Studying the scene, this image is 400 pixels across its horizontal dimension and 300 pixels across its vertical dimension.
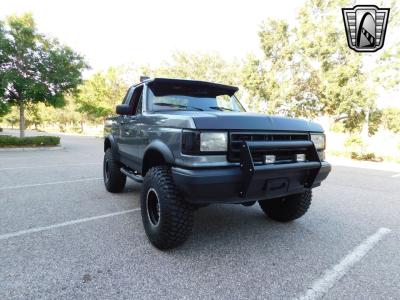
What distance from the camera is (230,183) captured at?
228 cm

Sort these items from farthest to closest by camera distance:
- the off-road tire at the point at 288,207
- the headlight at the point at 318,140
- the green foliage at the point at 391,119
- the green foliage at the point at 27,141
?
the green foliage at the point at 391,119, the green foliage at the point at 27,141, the off-road tire at the point at 288,207, the headlight at the point at 318,140

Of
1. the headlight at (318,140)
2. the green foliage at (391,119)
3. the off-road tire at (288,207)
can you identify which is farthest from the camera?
the green foliage at (391,119)

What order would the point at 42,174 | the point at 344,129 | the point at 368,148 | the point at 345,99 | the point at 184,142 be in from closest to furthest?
the point at 184,142, the point at 42,174, the point at 368,148, the point at 345,99, the point at 344,129

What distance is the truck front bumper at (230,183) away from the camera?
221 cm

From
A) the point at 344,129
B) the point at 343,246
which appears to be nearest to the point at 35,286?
the point at 343,246

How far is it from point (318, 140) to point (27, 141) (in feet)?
51.4

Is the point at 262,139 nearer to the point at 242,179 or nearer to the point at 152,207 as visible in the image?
the point at 242,179

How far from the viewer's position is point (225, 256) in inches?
104

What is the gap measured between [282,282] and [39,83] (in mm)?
15810

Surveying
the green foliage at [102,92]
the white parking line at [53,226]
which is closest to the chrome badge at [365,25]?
the white parking line at [53,226]

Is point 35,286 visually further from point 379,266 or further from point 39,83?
point 39,83

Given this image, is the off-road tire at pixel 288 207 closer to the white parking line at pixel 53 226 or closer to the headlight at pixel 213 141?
the headlight at pixel 213 141

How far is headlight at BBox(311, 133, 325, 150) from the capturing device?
117 inches

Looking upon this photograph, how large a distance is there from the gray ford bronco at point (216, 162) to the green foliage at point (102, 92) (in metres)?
27.7
